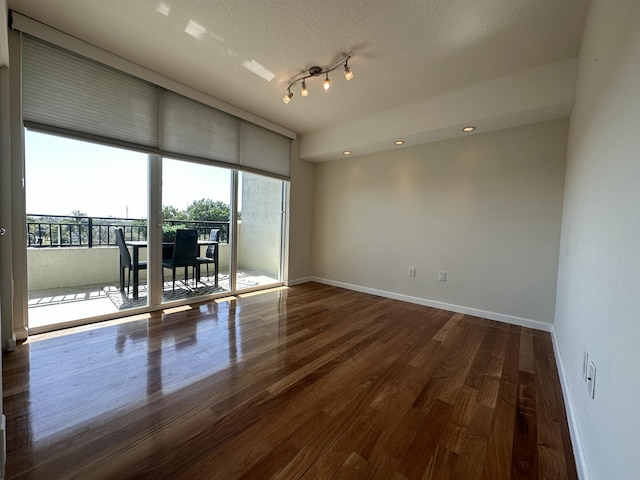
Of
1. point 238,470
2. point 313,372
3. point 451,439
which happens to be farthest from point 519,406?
point 238,470

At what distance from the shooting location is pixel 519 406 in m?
1.59

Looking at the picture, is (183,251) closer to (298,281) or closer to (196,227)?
(196,227)

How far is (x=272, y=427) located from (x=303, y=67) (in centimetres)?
296

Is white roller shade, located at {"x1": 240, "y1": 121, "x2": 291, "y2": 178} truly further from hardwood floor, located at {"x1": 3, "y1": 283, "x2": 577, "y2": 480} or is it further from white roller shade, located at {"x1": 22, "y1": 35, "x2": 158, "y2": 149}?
hardwood floor, located at {"x1": 3, "y1": 283, "x2": 577, "y2": 480}

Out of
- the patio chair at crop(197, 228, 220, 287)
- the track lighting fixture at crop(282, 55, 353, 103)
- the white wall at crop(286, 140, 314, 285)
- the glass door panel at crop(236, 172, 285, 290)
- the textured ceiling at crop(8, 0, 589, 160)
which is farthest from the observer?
the white wall at crop(286, 140, 314, 285)

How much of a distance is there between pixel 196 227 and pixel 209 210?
Result: 0.95ft

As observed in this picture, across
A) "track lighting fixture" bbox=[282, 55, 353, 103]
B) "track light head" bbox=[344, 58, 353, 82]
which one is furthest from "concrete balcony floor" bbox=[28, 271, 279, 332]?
"track light head" bbox=[344, 58, 353, 82]

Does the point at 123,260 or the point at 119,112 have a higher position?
the point at 119,112

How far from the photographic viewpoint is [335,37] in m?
2.17

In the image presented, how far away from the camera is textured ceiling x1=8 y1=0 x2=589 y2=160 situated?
1.89 metres

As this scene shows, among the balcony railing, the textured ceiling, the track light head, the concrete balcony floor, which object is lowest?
the concrete balcony floor

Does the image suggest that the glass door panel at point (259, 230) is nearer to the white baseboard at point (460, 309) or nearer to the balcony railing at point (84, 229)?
the balcony railing at point (84, 229)

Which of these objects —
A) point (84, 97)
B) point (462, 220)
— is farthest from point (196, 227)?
point (462, 220)

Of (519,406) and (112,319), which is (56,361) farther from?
(519,406)
